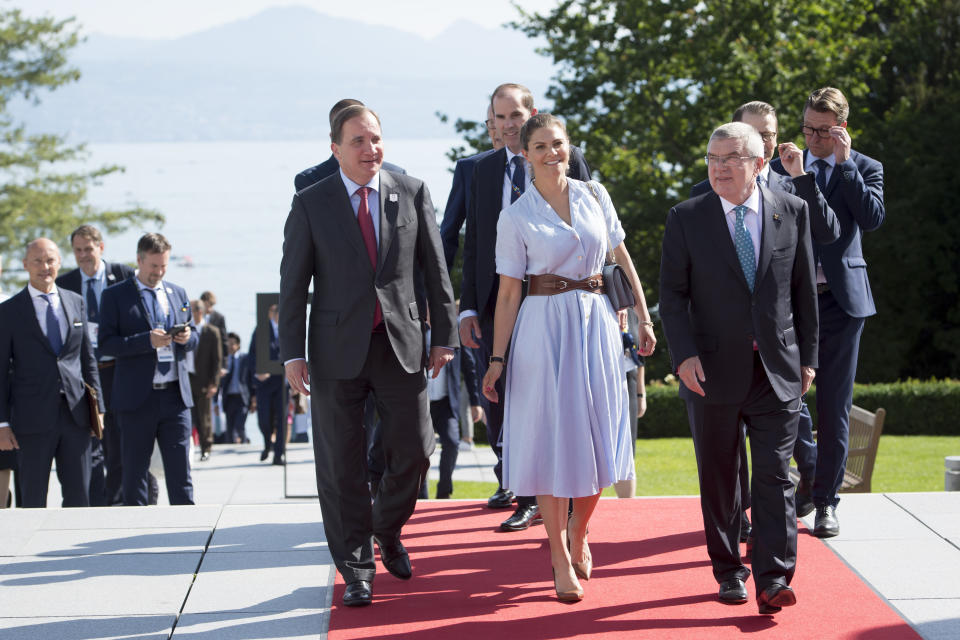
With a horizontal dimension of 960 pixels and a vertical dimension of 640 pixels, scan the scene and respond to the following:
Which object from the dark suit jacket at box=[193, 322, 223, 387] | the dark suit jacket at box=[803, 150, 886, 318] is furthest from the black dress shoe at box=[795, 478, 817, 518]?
the dark suit jacket at box=[193, 322, 223, 387]

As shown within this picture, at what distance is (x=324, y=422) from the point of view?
5281 mm

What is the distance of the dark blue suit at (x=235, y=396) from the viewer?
60.8ft

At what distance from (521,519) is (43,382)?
10.7ft

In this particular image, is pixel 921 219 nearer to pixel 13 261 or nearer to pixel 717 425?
pixel 717 425

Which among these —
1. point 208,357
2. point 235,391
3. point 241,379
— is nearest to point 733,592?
point 208,357

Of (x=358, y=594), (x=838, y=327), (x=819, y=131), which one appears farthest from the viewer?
(x=838, y=327)

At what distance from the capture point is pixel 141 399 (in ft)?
25.1

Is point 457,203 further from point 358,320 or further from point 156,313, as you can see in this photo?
point 156,313

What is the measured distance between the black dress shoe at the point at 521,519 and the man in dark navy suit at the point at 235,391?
1206 cm

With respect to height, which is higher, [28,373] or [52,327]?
[52,327]

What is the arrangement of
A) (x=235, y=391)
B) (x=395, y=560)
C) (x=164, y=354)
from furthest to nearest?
(x=235, y=391) < (x=164, y=354) < (x=395, y=560)

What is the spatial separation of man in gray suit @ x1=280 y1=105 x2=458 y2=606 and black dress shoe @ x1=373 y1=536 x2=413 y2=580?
233 millimetres

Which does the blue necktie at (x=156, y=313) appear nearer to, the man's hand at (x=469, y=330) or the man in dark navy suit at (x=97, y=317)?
the man in dark navy suit at (x=97, y=317)

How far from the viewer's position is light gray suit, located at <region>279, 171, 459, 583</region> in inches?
204
